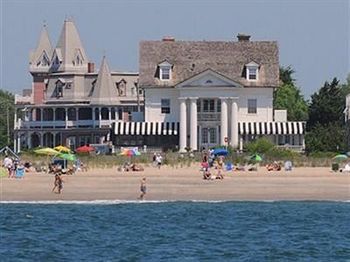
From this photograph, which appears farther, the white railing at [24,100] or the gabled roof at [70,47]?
the gabled roof at [70,47]

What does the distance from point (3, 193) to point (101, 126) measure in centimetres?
4864

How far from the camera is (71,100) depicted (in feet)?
337

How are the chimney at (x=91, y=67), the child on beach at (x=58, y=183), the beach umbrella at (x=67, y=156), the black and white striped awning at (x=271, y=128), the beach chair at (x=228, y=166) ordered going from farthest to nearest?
the chimney at (x=91, y=67), the black and white striped awning at (x=271, y=128), the beach umbrella at (x=67, y=156), the beach chair at (x=228, y=166), the child on beach at (x=58, y=183)

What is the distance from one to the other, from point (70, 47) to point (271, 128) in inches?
1279

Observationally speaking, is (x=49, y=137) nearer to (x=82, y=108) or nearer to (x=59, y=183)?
(x=82, y=108)

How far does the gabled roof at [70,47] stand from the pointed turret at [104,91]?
3.61m

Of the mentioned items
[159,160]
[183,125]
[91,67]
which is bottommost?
[159,160]

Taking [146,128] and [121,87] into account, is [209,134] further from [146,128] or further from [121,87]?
[121,87]

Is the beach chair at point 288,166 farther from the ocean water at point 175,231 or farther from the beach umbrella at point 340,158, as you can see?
the ocean water at point 175,231

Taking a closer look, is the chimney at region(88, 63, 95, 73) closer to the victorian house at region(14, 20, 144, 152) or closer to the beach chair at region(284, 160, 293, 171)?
the victorian house at region(14, 20, 144, 152)

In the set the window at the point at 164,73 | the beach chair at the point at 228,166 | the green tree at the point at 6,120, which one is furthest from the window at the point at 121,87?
the beach chair at the point at 228,166

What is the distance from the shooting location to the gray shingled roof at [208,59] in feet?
271

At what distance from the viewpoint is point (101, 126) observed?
100312 mm

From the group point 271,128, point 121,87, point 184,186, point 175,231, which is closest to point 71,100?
point 121,87
